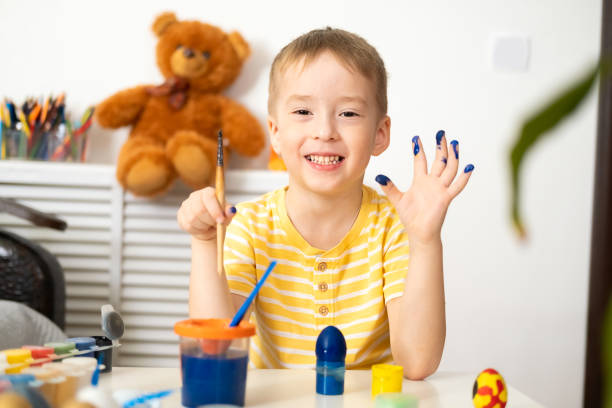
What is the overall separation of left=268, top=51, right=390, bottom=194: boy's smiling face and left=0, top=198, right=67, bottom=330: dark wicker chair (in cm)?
88

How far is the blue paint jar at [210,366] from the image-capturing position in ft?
2.08

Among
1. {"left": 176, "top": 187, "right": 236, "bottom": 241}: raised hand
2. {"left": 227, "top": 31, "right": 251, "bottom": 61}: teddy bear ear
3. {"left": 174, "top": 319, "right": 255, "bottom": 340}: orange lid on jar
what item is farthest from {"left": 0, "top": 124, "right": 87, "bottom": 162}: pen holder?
{"left": 174, "top": 319, "right": 255, "bottom": 340}: orange lid on jar

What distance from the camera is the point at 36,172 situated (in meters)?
1.98

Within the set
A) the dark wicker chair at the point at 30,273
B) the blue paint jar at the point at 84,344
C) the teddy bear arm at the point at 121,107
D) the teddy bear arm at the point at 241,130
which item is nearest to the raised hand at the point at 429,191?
the blue paint jar at the point at 84,344

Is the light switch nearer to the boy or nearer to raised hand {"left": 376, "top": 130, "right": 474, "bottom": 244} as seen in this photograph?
the boy

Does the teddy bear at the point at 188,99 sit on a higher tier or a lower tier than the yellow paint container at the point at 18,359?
higher

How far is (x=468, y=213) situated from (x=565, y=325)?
52 cm

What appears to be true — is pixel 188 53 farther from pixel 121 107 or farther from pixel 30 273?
pixel 30 273

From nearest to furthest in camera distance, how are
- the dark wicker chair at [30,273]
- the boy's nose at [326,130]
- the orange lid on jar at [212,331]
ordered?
the orange lid on jar at [212,331]
the boy's nose at [326,130]
the dark wicker chair at [30,273]

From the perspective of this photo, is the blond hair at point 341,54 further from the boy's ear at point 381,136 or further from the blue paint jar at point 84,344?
the blue paint jar at point 84,344

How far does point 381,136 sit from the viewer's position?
3.87ft

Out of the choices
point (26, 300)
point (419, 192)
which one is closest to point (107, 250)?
point (26, 300)

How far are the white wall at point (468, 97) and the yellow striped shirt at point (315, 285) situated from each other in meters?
1.06

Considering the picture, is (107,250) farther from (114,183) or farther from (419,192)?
(419,192)
